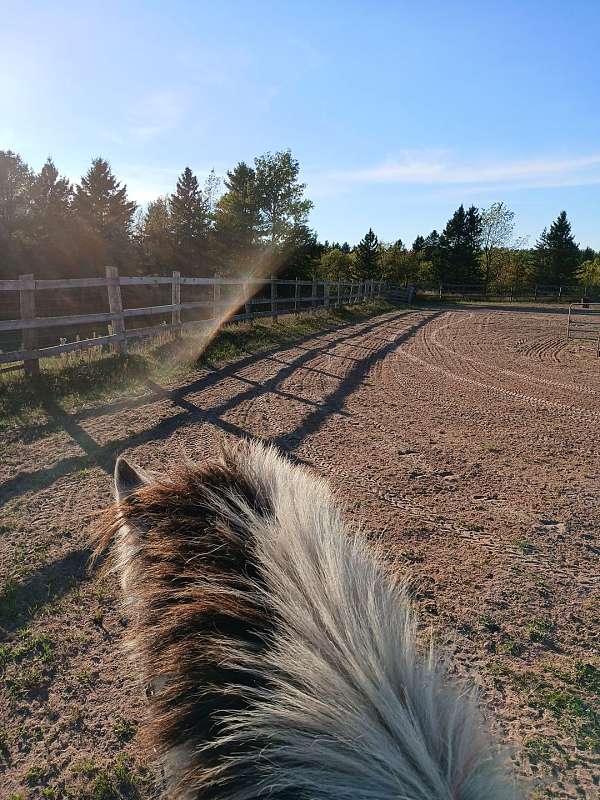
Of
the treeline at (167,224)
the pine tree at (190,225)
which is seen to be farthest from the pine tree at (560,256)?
the pine tree at (190,225)

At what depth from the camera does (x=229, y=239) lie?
40.0 meters

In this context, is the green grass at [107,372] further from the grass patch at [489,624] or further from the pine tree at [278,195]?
the pine tree at [278,195]

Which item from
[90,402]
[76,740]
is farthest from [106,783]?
[90,402]

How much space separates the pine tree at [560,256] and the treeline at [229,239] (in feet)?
0.32

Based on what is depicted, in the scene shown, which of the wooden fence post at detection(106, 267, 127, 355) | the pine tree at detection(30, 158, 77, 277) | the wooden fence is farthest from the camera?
the pine tree at detection(30, 158, 77, 277)

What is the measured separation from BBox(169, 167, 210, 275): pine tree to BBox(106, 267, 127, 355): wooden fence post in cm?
3377

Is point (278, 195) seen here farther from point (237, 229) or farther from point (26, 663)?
point (26, 663)

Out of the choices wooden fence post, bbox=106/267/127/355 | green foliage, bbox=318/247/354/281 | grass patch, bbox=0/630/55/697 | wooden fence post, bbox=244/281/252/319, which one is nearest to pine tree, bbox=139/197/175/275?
green foliage, bbox=318/247/354/281

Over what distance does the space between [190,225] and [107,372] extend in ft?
131

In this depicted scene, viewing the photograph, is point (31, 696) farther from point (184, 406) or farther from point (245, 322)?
point (245, 322)

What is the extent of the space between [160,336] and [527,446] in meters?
6.76

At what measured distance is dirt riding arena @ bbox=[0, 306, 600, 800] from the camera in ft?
5.23

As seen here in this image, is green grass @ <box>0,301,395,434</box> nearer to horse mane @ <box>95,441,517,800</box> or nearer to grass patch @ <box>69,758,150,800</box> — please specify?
grass patch @ <box>69,758,150,800</box>

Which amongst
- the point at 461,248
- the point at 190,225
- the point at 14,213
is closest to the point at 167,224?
the point at 190,225
